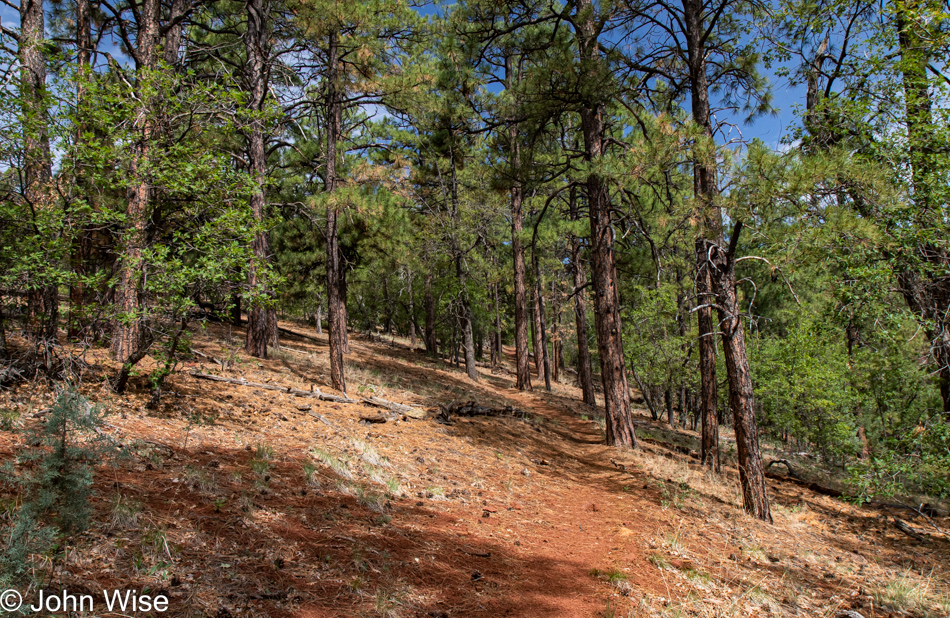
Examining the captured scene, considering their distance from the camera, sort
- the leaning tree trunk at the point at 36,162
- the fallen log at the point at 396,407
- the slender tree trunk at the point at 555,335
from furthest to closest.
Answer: the slender tree trunk at the point at 555,335 → the fallen log at the point at 396,407 → the leaning tree trunk at the point at 36,162

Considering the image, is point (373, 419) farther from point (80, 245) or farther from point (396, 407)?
point (80, 245)

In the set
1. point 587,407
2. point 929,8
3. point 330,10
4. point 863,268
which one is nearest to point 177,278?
point 330,10

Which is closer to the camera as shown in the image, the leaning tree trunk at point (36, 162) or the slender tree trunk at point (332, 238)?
the leaning tree trunk at point (36, 162)

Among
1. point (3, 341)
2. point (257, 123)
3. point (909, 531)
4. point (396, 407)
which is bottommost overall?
point (909, 531)

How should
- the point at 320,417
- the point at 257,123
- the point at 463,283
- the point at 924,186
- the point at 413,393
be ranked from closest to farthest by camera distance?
the point at 924,186
the point at 320,417
the point at 257,123
the point at 413,393
the point at 463,283

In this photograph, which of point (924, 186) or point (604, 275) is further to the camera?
point (604, 275)

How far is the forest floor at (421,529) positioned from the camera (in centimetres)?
320

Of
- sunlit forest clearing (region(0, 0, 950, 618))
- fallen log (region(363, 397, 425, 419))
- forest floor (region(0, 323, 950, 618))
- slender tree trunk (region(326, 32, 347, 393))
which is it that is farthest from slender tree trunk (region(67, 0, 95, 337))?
fallen log (region(363, 397, 425, 419))

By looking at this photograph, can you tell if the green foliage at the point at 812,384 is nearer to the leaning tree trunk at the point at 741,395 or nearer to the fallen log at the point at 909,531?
the fallen log at the point at 909,531

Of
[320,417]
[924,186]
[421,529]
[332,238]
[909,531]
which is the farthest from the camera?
[332,238]

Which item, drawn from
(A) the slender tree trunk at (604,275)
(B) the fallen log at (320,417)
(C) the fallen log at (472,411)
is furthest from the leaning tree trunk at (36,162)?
(A) the slender tree trunk at (604,275)

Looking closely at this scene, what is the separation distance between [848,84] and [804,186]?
4.40 m

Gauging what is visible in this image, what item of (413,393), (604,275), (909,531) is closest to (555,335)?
(413,393)

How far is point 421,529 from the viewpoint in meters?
4.60
